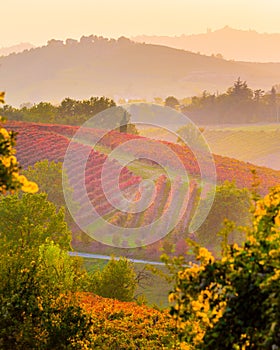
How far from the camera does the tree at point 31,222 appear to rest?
38438 mm

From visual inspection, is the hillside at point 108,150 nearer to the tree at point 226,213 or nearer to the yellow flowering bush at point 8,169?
the tree at point 226,213

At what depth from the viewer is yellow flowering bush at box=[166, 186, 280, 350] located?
9836 millimetres

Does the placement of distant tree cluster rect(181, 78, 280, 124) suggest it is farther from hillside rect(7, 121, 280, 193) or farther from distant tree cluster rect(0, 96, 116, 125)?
hillside rect(7, 121, 280, 193)

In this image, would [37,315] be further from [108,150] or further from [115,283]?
[108,150]

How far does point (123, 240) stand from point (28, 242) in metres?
23.0

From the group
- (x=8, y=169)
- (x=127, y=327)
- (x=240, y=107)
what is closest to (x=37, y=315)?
(x=127, y=327)

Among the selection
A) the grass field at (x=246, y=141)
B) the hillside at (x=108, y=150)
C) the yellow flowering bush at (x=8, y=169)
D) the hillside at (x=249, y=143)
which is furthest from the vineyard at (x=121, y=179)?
the yellow flowering bush at (x=8, y=169)

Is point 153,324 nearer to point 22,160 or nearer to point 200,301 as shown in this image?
point 200,301

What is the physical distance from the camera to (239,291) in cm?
1005

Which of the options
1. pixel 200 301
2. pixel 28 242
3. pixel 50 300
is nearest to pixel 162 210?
pixel 28 242

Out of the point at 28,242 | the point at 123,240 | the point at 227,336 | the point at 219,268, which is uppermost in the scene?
the point at 219,268

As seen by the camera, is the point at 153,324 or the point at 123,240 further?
the point at 123,240

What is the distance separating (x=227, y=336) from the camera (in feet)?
33.1

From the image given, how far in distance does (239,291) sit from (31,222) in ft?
106
